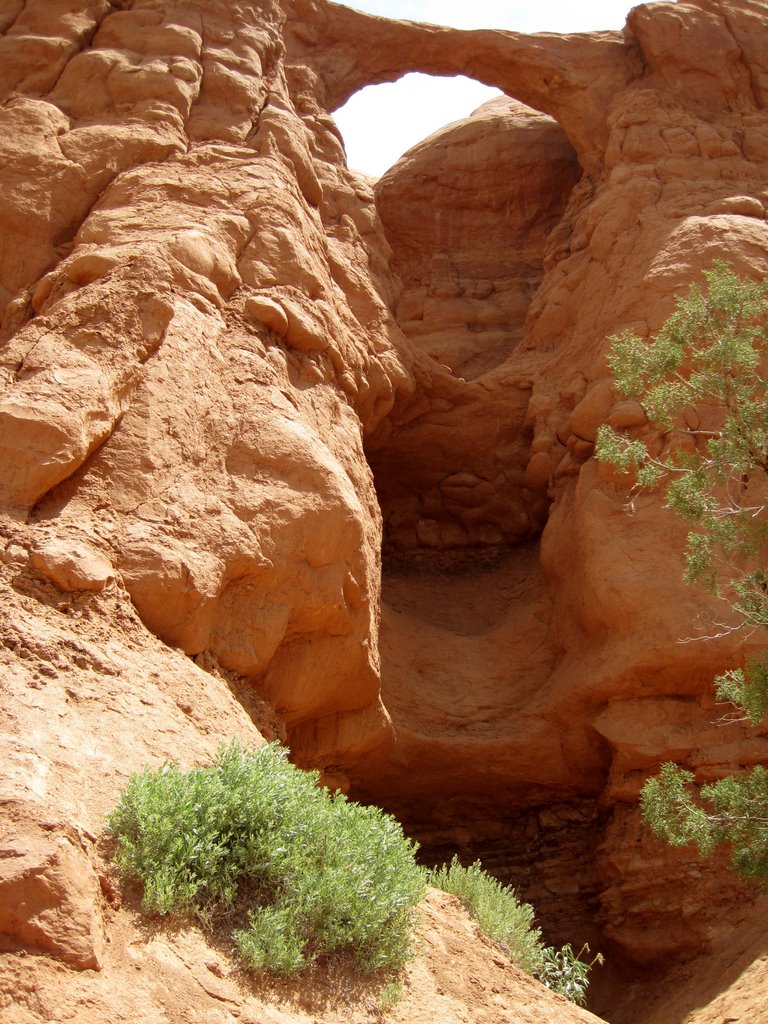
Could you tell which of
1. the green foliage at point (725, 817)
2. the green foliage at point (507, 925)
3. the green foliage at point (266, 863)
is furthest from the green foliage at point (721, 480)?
the green foliage at point (266, 863)

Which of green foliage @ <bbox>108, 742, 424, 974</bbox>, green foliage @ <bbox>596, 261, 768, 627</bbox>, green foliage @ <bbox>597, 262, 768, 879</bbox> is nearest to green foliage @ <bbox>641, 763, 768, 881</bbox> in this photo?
green foliage @ <bbox>597, 262, 768, 879</bbox>

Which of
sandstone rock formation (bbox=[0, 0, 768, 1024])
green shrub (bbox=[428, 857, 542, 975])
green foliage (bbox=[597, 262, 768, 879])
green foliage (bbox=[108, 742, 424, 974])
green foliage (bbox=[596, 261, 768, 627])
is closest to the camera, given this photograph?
green foliage (bbox=[108, 742, 424, 974])

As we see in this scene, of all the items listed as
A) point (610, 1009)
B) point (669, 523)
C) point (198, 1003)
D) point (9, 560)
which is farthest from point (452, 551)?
point (198, 1003)

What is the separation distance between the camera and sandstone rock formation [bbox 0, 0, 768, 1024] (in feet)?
17.0

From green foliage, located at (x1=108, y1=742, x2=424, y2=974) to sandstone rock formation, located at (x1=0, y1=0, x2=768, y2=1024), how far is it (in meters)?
0.17

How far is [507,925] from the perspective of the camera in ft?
19.5

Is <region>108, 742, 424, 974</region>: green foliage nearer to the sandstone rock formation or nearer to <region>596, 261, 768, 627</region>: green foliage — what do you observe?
the sandstone rock formation

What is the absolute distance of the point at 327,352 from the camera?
848cm

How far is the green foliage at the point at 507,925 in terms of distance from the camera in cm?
584

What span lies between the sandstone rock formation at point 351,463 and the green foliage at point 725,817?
92 cm

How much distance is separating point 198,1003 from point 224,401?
13.3 ft

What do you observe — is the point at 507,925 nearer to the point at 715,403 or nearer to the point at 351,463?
the point at 351,463

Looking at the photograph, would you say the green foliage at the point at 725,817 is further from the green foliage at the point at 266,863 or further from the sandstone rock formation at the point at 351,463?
the green foliage at the point at 266,863

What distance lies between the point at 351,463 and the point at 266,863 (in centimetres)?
425
